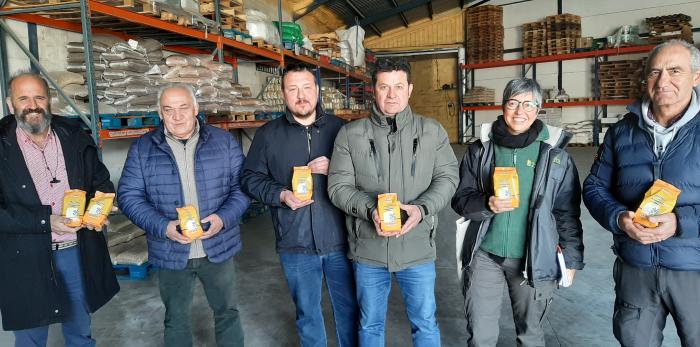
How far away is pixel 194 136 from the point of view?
2.66 metres

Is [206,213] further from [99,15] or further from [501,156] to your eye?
Result: [99,15]

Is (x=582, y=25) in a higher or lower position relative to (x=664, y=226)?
higher

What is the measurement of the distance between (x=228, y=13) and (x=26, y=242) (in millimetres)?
4952

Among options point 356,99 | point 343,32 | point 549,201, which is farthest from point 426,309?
point 356,99

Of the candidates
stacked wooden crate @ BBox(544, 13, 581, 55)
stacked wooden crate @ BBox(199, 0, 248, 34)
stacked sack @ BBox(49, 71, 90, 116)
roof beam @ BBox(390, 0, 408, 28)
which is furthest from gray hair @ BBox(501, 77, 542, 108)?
stacked wooden crate @ BBox(544, 13, 581, 55)

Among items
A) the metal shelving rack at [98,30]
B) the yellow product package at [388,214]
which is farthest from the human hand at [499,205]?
the metal shelving rack at [98,30]

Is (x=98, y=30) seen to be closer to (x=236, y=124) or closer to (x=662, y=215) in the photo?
(x=236, y=124)

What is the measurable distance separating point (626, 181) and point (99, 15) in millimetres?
4829

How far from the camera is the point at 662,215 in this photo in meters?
1.98

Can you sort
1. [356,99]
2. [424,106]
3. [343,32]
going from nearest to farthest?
[343,32] → [356,99] → [424,106]

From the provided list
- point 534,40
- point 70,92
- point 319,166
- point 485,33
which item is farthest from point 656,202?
point 485,33

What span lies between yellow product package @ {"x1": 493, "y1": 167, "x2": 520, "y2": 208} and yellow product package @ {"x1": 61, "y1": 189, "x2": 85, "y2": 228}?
216 cm

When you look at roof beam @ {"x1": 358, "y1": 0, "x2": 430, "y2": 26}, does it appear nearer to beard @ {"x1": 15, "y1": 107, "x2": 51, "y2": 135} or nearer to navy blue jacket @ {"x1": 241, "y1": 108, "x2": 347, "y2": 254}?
navy blue jacket @ {"x1": 241, "y1": 108, "x2": 347, "y2": 254}

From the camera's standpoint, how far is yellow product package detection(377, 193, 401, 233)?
7.22 ft
